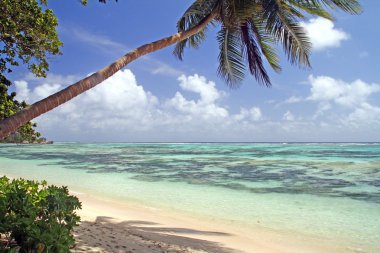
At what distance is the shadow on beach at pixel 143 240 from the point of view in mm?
4383

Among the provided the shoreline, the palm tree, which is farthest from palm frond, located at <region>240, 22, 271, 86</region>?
the shoreline

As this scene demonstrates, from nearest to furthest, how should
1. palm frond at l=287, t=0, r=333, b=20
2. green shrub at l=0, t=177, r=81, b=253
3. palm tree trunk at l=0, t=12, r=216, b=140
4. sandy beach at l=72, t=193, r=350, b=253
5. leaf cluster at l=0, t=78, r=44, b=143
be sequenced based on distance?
green shrub at l=0, t=177, r=81, b=253
palm tree trunk at l=0, t=12, r=216, b=140
sandy beach at l=72, t=193, r=350, b=253
leaf cluster at l=0, t=78, r=44, b=143
palm frond at l=287, t=0, r=333, b=20

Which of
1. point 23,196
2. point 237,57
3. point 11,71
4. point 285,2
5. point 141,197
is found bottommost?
point 141,197

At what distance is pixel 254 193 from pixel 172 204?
11.8 feet

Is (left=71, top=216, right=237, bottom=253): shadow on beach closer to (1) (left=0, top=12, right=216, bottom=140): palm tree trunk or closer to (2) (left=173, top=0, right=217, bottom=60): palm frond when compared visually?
(1) (left=0, top=12, right=216, bottom=140): palm tree trunk

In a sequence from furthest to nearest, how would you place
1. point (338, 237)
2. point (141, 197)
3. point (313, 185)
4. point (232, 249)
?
point (313, 185) → point (141, 197) → point (338, 237) → point (232, 249)

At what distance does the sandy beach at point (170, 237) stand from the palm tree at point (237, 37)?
2.10m

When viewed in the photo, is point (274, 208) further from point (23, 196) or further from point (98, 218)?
point (23, 196)

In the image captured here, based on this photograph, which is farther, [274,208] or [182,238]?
[274,208]

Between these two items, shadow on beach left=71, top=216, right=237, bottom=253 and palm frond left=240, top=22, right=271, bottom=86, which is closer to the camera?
shadow on beach left=71, top=216, right=237, bottom=253

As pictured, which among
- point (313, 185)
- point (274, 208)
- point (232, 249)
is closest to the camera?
point (232, 249)

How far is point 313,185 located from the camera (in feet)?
47.1

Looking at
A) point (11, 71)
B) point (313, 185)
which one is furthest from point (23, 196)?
point (313, 185)

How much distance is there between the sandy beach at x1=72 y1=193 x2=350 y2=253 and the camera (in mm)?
4738
